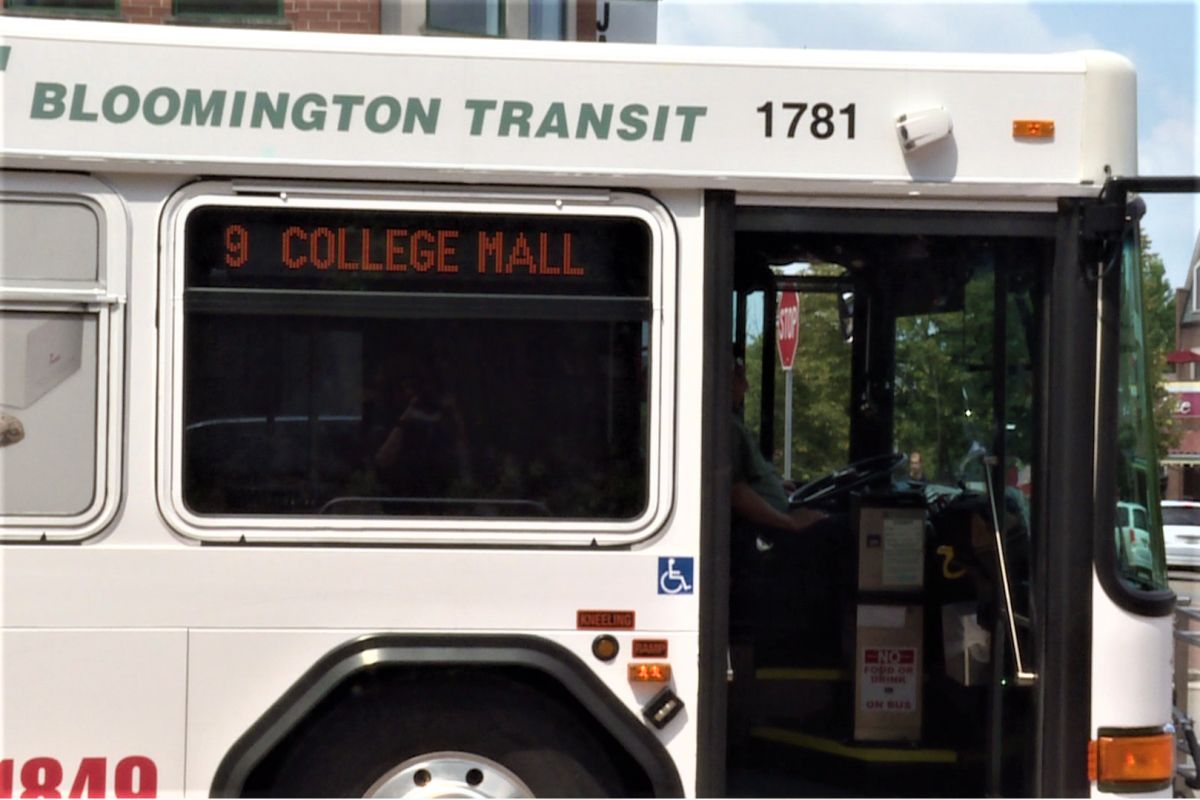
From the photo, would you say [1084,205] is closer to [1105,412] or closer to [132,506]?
[1105,412]

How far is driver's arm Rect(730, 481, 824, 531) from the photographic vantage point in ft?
14.4

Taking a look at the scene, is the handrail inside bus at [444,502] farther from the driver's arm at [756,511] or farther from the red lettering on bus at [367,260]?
the driver's arm at [756,511]

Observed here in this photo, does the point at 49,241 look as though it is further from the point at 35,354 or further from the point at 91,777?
the point at 91,777

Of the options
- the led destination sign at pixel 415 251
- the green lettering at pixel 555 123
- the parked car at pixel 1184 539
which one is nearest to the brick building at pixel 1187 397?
the parked car at pixel 1184 539

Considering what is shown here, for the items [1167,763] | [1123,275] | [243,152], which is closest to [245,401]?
[243,152]

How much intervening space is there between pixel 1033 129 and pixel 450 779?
2.56 meters

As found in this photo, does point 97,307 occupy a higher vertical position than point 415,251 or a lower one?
lower

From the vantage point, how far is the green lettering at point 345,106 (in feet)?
12.2

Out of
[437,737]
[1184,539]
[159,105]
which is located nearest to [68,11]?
[159,105]

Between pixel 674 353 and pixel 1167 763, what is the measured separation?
6.20 feet

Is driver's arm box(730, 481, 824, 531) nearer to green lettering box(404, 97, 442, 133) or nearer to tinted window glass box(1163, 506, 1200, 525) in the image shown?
green lettering box(404, 97, 442, 133)

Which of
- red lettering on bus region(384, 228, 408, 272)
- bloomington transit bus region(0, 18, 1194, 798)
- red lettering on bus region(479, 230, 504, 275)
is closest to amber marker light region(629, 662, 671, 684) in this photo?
bloomington transit bus region(0, 18, 1194, 798)

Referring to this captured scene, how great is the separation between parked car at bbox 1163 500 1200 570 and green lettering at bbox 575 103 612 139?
9.23 m

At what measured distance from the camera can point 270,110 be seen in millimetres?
3707
